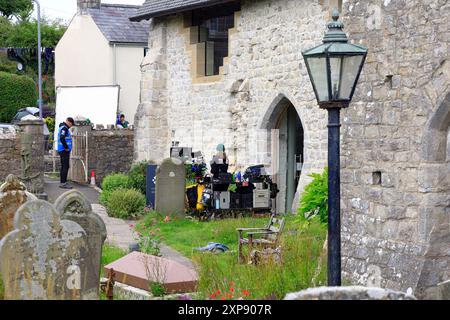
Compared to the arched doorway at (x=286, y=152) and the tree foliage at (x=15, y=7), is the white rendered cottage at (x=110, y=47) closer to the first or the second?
the arched doorway at (x=286, y=152)

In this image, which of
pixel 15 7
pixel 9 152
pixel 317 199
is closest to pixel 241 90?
pixel 9 152

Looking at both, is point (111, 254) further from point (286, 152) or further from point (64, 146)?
point (64, 146)

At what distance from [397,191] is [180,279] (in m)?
2.65

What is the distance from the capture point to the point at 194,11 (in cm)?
2528

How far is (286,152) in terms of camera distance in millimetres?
22156

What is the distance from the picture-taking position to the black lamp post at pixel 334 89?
8469mm

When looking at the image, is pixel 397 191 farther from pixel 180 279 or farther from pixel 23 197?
pixel 23 197

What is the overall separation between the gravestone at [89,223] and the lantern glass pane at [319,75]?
2.55 m

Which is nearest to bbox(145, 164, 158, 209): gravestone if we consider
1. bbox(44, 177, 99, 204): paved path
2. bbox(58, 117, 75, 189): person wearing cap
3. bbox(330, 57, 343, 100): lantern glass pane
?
bbox(44, 177, 99, 204): paved path

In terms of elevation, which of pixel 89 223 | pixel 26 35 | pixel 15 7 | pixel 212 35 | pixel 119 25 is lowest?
pixel 89 223

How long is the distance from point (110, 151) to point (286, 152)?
24.7ft

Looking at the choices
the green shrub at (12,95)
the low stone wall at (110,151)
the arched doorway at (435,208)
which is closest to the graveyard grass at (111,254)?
the arched doorway at (435,208)

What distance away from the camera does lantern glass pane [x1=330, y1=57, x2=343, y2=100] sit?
8.46m
